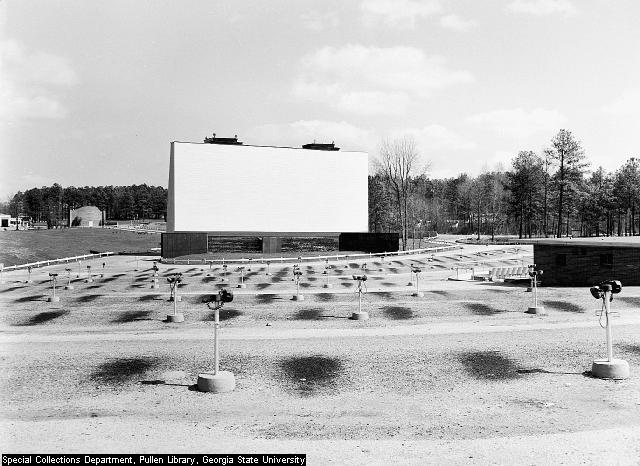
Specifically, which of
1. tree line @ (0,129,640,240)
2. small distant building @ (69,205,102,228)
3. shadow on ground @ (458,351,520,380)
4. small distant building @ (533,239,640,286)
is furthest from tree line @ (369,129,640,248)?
small distant building @ (69,205,102,228)

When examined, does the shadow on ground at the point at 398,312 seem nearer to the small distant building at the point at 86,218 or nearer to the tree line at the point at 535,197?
the tree line at the point at 535,197

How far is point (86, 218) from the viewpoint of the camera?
184m

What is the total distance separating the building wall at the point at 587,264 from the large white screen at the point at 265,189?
121 feet

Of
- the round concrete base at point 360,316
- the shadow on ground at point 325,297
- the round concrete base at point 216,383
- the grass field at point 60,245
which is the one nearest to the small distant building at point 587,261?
the shadow on ground at point 325,297

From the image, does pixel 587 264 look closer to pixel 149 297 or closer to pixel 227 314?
pixel 227 314

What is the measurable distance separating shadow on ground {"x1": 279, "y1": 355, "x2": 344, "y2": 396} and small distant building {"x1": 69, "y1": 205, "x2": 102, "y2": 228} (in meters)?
182

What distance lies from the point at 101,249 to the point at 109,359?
273 feet

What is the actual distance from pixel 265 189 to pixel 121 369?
59262 millimetres

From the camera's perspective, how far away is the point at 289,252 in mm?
71312

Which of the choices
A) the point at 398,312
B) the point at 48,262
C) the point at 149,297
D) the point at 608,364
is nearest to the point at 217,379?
the point at 608,364

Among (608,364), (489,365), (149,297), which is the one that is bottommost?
(149,297)

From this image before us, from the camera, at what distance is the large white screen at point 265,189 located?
2758 inches

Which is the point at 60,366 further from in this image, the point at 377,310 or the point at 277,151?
the point at 277,151

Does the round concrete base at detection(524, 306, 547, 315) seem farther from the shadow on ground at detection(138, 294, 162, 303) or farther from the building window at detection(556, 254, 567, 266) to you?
the shadow on ground at detection(138, 294, 162, 303)
